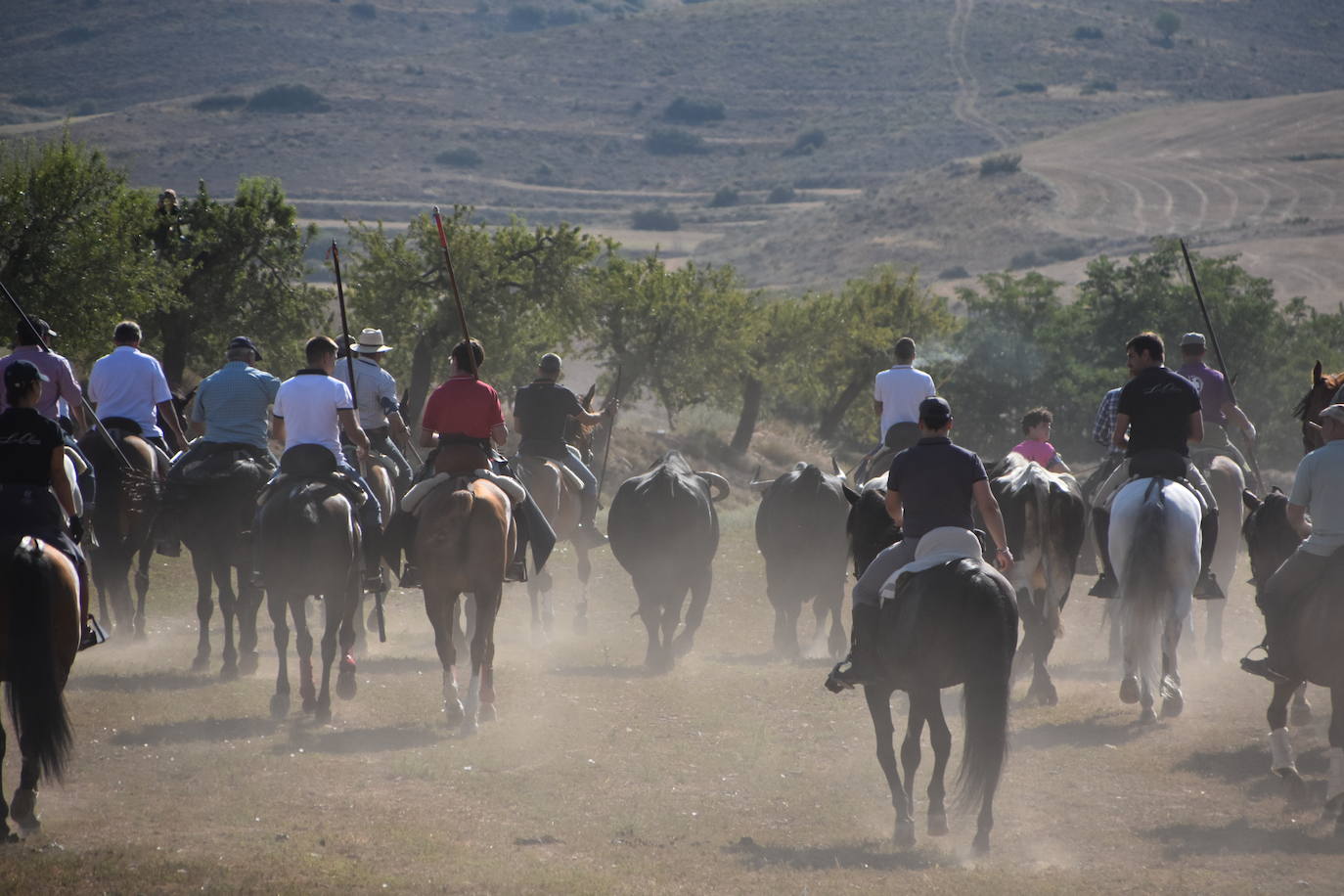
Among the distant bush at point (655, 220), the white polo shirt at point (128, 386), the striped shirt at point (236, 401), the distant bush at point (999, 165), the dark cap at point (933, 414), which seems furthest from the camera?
the distant bush at point (655, 220)

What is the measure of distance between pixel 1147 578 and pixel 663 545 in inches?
200

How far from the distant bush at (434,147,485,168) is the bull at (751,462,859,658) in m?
133

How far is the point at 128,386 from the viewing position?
14.4 m

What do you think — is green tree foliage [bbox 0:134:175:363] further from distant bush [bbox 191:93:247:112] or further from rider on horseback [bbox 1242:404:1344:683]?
distant bush [bbox 191:93:247:112]

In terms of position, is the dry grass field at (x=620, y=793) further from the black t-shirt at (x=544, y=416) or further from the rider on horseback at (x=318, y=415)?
the black t-shirt at (x=544, y=416)

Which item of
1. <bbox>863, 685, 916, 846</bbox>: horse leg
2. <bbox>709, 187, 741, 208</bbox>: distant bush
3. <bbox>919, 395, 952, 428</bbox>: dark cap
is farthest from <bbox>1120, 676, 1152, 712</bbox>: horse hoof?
<bbox>709, 187, 741, 208</bbox>: distant bush

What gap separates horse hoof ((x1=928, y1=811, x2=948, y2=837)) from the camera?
29.7 feet

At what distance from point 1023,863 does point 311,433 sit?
665cm

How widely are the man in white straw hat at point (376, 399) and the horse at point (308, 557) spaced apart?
9.21ft

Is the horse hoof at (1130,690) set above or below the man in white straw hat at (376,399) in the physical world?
below

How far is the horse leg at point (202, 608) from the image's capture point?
1392 cm

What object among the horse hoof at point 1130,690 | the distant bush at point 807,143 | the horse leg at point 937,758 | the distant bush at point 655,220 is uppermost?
the distant bush at point 807,143

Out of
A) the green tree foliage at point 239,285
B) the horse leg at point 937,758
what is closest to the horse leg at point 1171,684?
the horse leg at point 937,758

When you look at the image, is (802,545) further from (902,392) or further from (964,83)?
(964,83)
